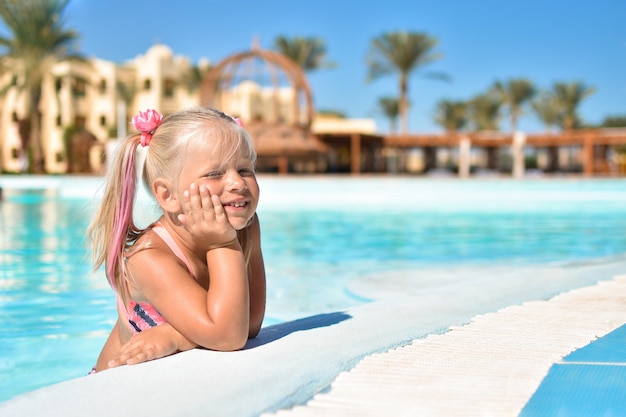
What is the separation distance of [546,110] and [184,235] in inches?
1786

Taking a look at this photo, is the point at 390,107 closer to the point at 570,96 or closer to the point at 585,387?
the point at 570,96

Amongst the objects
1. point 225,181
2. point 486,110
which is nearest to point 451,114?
point 486,110

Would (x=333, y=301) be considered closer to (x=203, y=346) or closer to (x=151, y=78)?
(x=203, y=346)

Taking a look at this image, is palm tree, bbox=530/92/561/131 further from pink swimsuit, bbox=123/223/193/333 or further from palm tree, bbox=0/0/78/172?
pink swimsuit, bbox=123/223/193/333

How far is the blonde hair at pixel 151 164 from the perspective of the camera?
182cm

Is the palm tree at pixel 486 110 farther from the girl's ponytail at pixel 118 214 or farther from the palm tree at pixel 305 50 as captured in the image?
the girl's ponytail at pixel 118 214

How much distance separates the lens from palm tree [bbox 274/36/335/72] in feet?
126

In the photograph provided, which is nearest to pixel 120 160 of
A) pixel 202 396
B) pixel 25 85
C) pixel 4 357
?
pixel 202 396

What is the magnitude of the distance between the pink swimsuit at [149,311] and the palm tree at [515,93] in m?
→ 42.5

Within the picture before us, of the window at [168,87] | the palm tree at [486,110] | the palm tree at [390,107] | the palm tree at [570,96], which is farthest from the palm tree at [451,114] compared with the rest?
the window at [168,87]

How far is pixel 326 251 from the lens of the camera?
6918 mm

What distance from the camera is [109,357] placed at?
2107mm

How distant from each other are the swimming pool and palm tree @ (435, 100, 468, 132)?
105 feet

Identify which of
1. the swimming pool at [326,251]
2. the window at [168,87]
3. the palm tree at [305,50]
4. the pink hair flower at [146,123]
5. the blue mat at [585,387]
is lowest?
the swimming pool at [326,251]
